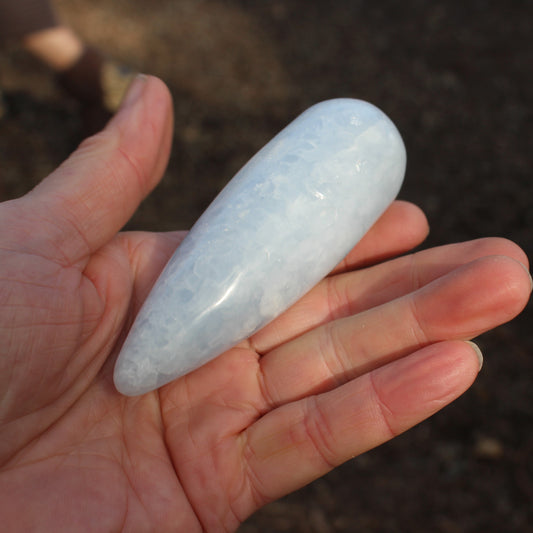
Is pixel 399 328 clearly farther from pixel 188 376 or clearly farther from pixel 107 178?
pixel 107 178

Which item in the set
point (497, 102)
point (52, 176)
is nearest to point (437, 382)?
point (52, 176)

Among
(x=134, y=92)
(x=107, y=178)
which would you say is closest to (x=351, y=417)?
(x=107, y=178)

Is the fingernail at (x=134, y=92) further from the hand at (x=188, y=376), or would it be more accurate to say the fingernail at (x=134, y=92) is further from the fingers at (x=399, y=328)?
the fingers at (x=399, y=328)

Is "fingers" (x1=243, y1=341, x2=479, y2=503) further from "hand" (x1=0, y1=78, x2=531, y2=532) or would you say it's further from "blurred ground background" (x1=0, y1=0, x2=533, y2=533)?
"blurred ground background" (x1=0, y1=0, x2=533, y2=533)

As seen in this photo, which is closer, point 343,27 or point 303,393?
point 303,393

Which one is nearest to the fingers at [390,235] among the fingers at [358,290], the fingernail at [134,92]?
the fingers at [358,290]

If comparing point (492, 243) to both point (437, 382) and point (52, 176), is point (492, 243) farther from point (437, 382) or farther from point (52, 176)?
point (52, 176)
